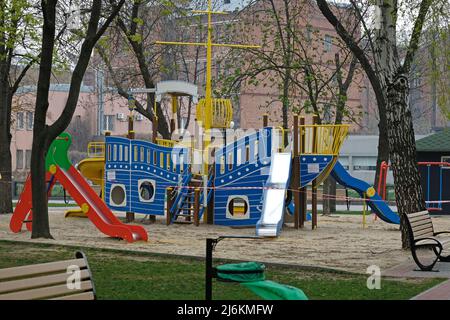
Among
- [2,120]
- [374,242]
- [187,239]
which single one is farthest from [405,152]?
[2,120]

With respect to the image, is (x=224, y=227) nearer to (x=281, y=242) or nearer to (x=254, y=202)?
A: (x=254, y=202)

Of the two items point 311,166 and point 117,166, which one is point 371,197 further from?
point 117,166

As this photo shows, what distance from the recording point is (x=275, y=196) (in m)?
24.9

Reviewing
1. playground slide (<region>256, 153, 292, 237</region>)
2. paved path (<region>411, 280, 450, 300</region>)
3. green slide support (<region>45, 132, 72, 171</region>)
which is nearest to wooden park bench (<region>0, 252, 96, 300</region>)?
paved path (<region>411, 280, 450, 300</region>)

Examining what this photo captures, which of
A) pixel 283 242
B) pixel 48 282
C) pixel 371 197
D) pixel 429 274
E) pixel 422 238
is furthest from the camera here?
pixel 371 197

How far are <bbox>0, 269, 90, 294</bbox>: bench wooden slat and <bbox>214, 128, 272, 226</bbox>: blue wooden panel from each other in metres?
18.3

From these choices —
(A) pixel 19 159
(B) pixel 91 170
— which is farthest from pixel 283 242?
(A) pixel 19 159

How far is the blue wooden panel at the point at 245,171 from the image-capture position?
87.1ft

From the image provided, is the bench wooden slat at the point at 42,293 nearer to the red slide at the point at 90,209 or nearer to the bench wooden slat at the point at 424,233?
the bench wooden slat at the point at 424,233

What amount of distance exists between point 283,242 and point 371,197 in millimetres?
6452

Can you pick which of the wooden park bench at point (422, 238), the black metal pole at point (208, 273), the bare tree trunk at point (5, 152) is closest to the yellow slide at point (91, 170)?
the bare tree trunk at point (5, 152)

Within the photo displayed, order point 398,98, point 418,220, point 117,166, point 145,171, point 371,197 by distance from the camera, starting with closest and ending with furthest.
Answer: point 418,220, point 398,98, point 371,197, point 145,171, point 117,166

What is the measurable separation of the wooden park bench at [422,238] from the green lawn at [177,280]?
3.51ft

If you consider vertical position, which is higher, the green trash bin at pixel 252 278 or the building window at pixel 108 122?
the building window at pixel 108 122
